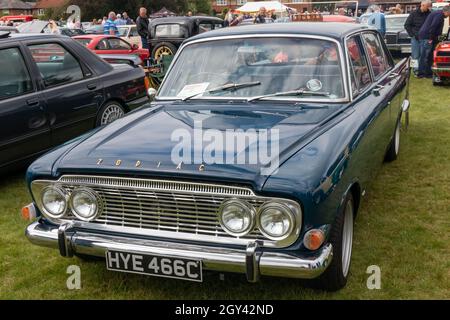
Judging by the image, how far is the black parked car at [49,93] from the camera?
5312 millimetres

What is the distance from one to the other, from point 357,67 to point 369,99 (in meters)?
0.31

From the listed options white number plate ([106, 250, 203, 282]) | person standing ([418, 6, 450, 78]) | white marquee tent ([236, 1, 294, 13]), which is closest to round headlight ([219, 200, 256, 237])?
white number plate ([106, 250, 203, 282])

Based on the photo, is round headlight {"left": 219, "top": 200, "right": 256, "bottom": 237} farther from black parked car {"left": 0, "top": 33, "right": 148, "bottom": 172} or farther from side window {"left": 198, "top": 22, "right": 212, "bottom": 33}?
side window {"left": 198, "top": 22, "right": 212, "bottom": 33}

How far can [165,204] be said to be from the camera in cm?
297

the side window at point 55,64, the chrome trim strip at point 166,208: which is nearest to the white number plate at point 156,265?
the chrome trim strip at point 166,208

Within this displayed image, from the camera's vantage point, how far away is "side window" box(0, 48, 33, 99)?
5.34 m

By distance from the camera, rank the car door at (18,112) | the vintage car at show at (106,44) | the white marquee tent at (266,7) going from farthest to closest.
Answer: the white marquee tent at (266,7)
the vintage car at show at (106,44)
the car door at (18,112)

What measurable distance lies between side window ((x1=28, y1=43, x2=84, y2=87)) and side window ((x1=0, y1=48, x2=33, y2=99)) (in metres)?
0.19

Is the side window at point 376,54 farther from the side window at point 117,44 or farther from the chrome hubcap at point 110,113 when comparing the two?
the side window at point 117,44

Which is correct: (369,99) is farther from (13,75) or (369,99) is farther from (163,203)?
(13,75)

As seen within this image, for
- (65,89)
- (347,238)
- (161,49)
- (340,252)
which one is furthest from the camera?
(161,49)

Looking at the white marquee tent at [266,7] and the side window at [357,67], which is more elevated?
the side window at [357,67]

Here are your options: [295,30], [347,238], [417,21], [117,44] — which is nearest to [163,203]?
[347,238]

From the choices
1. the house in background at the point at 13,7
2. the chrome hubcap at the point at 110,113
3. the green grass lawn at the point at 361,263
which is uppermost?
the chrome hubcap at the point at 110,113
